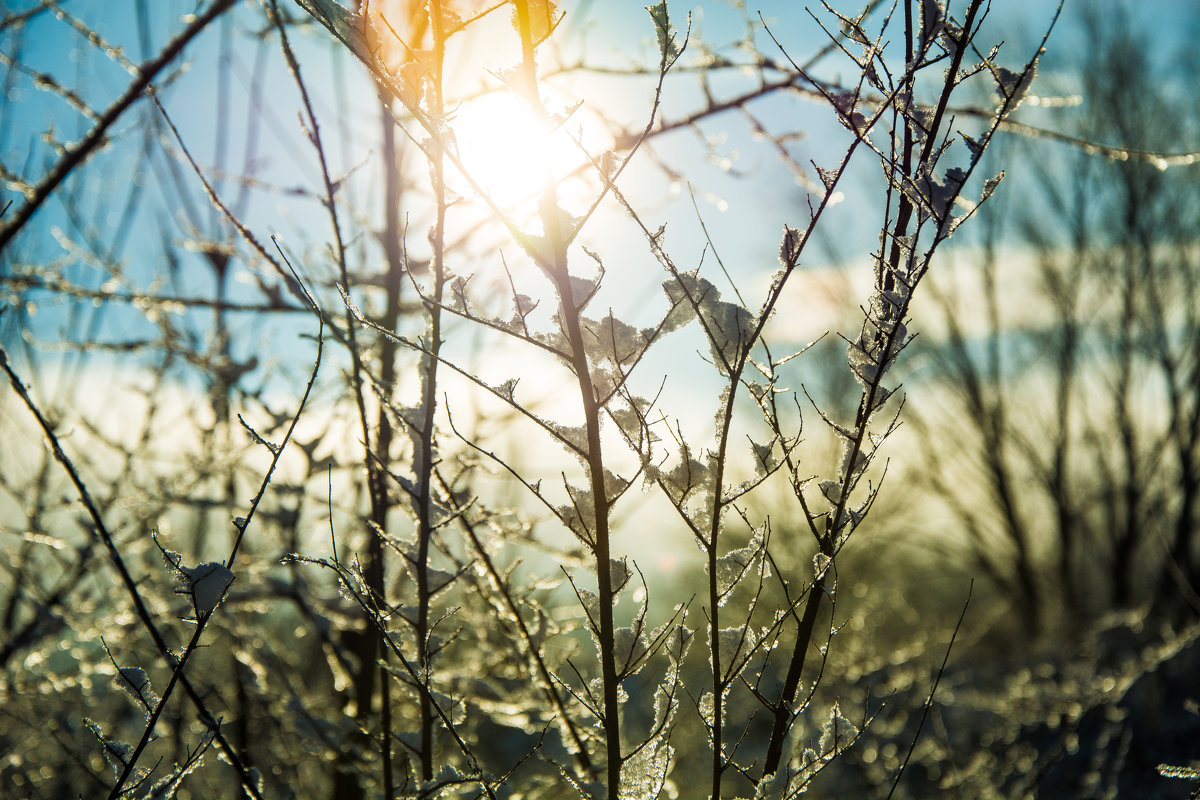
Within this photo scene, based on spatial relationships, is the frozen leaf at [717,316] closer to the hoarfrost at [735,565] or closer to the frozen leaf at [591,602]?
the hoarfrost at [735,565]

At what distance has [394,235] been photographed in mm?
2025

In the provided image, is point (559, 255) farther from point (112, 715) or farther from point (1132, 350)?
point (1132, 350)

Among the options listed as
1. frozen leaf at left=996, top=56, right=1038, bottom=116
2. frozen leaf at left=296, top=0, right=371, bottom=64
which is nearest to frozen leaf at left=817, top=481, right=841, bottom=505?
frozen leaf at left=996, top=56, right=1038, bottom=116

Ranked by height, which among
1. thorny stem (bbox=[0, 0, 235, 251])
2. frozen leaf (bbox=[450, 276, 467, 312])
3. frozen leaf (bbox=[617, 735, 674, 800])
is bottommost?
frozen leaf (bbox=[617, 735, 674, 800])

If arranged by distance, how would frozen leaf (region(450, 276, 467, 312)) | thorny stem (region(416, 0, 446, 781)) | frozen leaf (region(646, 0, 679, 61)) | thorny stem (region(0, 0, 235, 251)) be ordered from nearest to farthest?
frozen leaf (region(646, 0, 679, 61)) < frozen leaf (region(450, 276, 467, 312)) < thorny stem (region(416, 0, 446, 781)) < thorny stem (region(0, 0, 235, 251))

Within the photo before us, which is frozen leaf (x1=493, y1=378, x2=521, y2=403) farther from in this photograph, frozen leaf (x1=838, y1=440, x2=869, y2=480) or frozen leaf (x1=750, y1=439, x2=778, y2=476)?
frozen leaf (x1=838, y1=440, x2=869, y2=480)

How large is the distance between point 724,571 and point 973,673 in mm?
9608

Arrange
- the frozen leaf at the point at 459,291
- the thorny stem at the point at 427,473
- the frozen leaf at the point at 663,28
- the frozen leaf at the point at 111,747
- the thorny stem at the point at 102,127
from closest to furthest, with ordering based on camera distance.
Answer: the frozen leaf at the point at 663,28, the frozen leaf at the point at 459,291, the frozen leaf at the point at 111,747, the thorny stem at the point at 427,473, the thorny stem at the point at 102,127

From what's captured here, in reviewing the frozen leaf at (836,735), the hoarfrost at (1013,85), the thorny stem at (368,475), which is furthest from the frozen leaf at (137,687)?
the hoarfrost at (1013,85)

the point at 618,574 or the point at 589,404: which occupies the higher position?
the point at 589,404

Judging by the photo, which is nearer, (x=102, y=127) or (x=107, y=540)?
(x=107, y=540)

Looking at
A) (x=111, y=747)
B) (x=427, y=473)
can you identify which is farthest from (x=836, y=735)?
(x=111, y=747)

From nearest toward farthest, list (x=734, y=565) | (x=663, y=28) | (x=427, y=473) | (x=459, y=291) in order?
1. (x=663, y=28)
2. (x=459, y=291)
3. (x=734, y=565)
4. (x=427, y=473)

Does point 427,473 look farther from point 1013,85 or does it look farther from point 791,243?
point 1013,85
